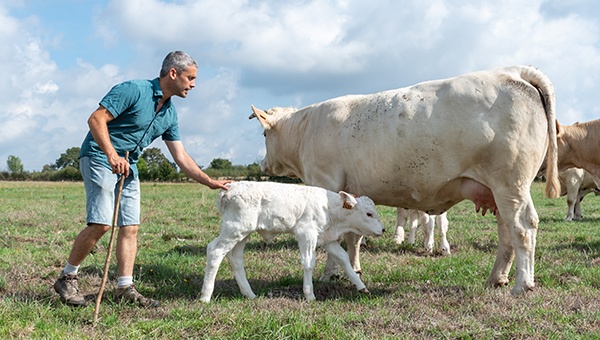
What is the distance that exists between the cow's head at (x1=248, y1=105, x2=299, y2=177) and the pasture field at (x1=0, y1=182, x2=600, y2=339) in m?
1.38

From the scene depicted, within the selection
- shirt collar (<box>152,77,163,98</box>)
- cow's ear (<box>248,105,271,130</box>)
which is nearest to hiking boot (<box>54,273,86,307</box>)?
shirt collar (<box>152,77,163,98</box>)

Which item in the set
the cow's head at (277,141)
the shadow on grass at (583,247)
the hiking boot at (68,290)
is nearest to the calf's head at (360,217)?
the cow's head at (277,141)

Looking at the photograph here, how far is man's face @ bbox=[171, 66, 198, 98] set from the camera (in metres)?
6.22

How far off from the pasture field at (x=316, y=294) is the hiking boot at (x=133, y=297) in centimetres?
12

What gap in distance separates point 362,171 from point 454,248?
13.9ft

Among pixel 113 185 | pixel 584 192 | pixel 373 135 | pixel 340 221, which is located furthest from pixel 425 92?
pixel 584 192

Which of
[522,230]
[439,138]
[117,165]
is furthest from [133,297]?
[522,230]

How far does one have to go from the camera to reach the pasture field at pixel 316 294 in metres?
4.82

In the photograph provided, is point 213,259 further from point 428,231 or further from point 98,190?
point 428,231

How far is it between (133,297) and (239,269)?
115 centimetres

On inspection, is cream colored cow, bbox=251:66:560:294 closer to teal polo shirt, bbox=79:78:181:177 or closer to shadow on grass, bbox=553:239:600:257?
teal polo shirt, bbox=79:78:181:177

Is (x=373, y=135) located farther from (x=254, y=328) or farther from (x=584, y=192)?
(x=584, y=192)

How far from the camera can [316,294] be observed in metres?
6.66

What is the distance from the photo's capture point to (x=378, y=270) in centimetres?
Answer: 801
